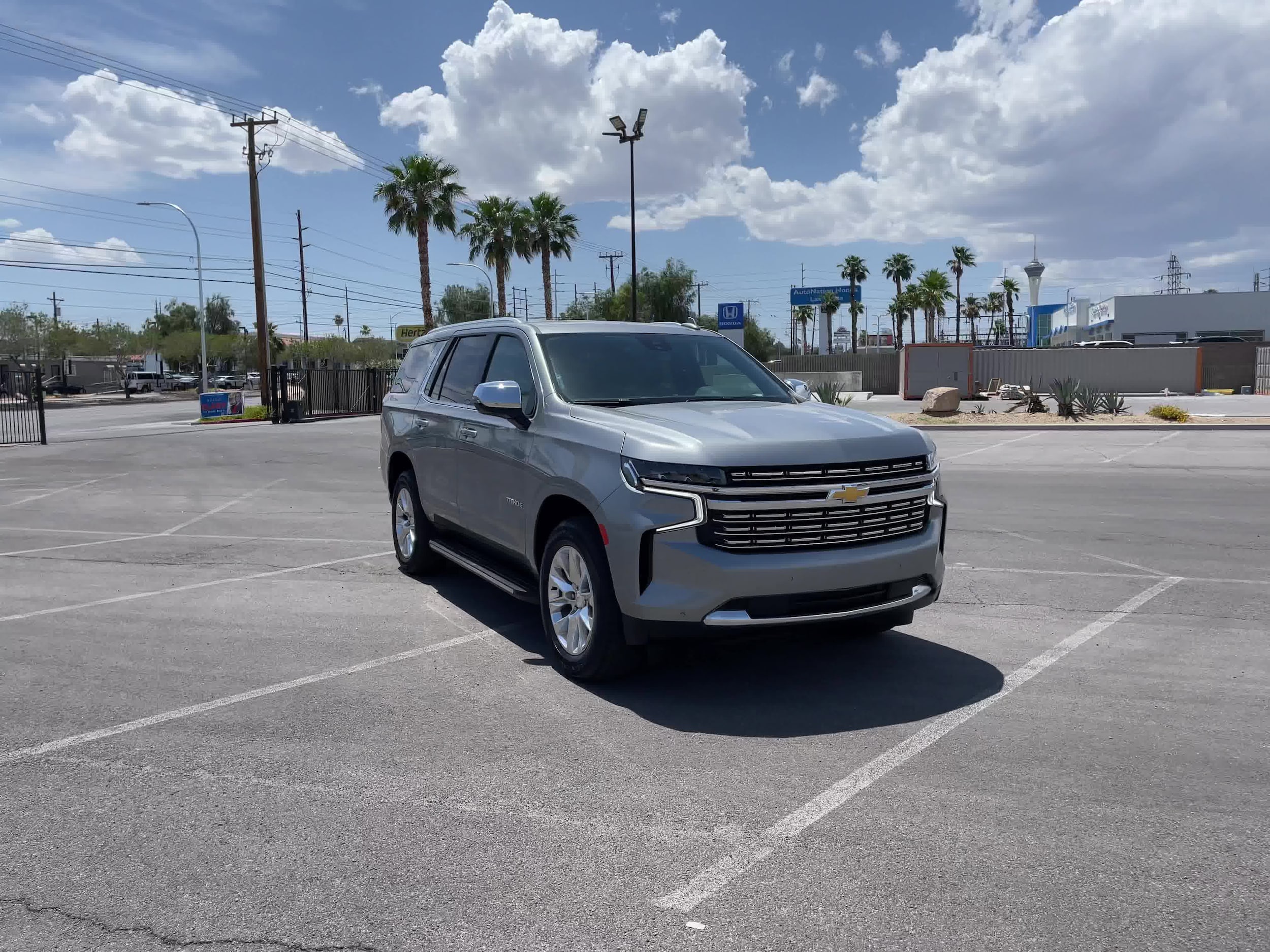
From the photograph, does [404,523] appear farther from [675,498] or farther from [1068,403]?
[1068,403]

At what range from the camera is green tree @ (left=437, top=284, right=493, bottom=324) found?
9288cm

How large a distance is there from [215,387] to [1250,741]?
75.7 metres

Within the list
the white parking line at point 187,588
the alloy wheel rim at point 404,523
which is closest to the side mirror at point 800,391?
the alloy wheel rim at point 404,523

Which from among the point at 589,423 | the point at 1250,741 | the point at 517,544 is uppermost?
the point at 589,423

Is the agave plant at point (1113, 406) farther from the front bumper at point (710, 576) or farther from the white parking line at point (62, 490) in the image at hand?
the front bumper at point (710, 576)

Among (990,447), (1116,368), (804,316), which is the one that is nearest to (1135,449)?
(990,447)

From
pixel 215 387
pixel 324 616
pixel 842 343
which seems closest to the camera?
pixel 324 616

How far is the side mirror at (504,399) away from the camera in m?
5.85

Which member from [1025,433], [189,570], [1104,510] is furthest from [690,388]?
[1025,433]

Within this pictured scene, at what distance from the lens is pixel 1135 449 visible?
19.1 meters

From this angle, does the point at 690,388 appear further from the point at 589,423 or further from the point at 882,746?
the point at 882,746

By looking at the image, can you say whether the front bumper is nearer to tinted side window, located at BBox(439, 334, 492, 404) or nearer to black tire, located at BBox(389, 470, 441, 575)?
tinted side window, located at BBox(439, 334, 492, 404)

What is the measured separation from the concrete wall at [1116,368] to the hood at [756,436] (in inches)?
1511

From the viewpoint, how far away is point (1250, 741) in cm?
449
